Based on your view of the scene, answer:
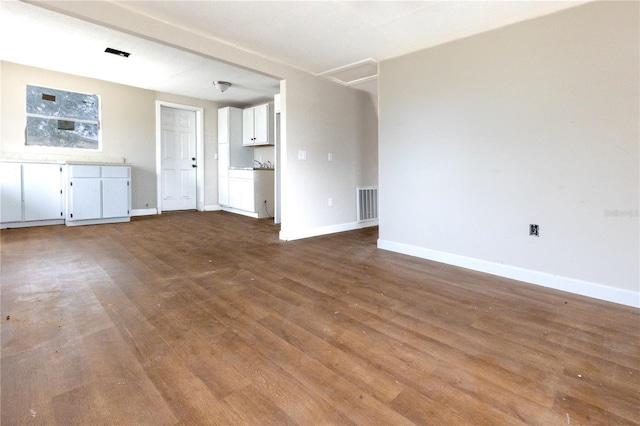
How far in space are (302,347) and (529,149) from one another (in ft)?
8.18

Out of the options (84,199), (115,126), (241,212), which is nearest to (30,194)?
(84,199)

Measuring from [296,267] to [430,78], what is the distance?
2.39 m

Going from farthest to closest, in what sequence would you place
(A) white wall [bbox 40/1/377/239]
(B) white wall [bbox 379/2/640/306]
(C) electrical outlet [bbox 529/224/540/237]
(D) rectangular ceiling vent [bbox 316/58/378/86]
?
(A) white wall [bbox 40/1/377/239], (D) rectangular ceiling vent [bbox 316/58/378/86], (C) electrical outlet [bbox 529/224/540/237], (B) white wall [bbox 379/2/640/306]

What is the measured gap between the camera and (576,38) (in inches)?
97.0

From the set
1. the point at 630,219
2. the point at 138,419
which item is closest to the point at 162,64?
the point at 138,419

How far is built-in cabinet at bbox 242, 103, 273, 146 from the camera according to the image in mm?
6461

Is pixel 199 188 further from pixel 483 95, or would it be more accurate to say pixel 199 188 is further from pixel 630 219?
pixel 630 219

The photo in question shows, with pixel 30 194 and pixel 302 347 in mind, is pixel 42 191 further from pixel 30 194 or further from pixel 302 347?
pixel 302 347

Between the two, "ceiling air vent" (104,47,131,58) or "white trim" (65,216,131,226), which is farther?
"white trim" (65,216,131,226)

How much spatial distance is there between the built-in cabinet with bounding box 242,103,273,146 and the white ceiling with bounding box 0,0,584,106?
1303 mm

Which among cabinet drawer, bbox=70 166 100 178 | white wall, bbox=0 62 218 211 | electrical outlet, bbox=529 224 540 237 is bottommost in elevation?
electrical outlet, bbox=529 224 540 237

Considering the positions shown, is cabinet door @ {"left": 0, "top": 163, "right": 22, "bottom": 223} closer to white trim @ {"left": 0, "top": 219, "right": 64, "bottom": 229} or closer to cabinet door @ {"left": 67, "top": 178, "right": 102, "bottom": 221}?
white trim @ {"left": 0, "top": 219, "right": 64, "bottom": 229}

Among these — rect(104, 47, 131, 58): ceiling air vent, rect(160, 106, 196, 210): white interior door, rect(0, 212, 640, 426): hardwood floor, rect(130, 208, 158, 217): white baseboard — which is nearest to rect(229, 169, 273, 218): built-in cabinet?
rect(160, 106, 196, 210): white interior door

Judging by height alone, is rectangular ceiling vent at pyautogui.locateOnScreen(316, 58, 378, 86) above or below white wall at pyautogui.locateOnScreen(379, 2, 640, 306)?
above
